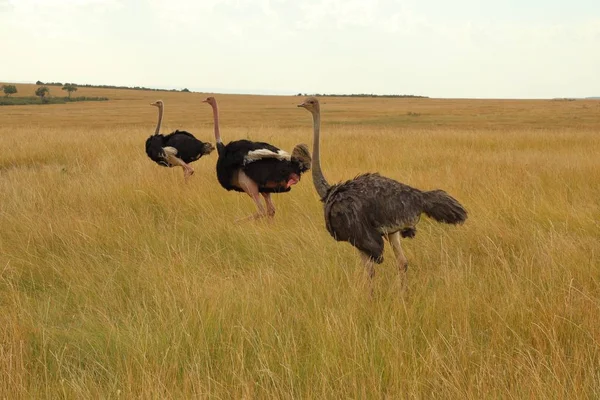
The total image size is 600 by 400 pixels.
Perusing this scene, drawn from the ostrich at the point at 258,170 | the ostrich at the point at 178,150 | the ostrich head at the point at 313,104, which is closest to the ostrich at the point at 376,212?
the ostrich head at the point at 313,104

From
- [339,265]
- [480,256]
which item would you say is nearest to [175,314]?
[339,265]

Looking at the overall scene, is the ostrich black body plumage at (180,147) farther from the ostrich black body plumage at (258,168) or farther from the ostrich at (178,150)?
the ostrich black body plumage at (258,168)

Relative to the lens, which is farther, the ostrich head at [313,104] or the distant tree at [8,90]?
the distant tree at [8,90]

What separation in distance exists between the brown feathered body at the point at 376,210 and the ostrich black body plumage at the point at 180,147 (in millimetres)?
4910

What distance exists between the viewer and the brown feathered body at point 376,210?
361 cm

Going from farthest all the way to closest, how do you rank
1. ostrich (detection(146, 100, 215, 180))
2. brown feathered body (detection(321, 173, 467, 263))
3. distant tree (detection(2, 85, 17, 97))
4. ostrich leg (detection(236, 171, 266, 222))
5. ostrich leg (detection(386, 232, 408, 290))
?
1. distant tree (detection(2, 85, 17, 97))
2. ostrich (detection(146, 100, 215, 180))
3. ostrich leg (detection(236, 171, 266, 222))
4. ostrich leg (detection(386, 232, 408, 290))
5. brown feathered body (detection(321, 173, 467, 263))

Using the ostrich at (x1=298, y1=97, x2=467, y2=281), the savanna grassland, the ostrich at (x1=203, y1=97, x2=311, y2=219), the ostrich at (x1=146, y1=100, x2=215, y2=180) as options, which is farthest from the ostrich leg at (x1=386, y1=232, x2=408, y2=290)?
the ostrich at (x1=146, y1=100, x2=215, y2=180)

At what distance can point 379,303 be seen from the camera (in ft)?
10.7

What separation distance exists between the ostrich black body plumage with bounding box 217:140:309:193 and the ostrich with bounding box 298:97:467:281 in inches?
67.2

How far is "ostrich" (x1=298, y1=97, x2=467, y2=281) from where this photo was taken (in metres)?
3.61

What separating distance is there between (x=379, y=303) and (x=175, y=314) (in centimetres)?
115

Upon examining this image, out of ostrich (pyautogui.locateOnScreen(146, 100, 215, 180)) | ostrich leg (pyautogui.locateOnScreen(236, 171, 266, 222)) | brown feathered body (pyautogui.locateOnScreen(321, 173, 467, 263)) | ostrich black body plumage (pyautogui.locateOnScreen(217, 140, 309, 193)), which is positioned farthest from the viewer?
ostrich (pyautogui.locateOnScreen(146, 100, 215, 180))

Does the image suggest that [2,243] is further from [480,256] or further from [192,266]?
[480,256]

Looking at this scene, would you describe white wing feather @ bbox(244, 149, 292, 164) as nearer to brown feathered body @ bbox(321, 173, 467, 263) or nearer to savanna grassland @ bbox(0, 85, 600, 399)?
savanna grassland @ bbox(0, 85, 600, 399)
